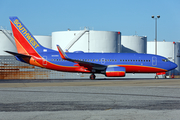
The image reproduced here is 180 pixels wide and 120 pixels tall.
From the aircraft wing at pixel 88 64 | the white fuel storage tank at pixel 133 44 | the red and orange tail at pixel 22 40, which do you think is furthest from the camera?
the white fuel storage tank at pixel 133 44

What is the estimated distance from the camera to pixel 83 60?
33.3 m

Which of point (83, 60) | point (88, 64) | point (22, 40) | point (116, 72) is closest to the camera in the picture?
point (116, 72)

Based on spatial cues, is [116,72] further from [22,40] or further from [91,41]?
[91,41]

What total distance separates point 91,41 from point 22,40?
63.4 feet

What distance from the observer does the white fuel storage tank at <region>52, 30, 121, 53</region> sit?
Result: 50.4 meters

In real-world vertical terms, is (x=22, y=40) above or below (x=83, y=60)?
above

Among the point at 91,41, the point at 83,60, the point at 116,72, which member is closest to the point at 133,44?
the point at 91,41

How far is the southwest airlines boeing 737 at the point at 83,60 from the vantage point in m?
32.9

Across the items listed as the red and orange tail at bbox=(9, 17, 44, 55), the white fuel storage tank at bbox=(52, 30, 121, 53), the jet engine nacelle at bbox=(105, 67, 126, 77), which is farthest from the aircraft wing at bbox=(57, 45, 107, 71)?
the white fuel storage tank at bbox=(52, 30, 121, 53)

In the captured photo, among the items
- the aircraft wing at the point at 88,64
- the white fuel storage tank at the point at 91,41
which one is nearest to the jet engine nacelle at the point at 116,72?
the aircraft wing at the point at 88,64

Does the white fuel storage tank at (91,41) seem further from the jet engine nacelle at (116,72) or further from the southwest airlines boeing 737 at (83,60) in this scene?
the jet engine nacelle at (116,72)

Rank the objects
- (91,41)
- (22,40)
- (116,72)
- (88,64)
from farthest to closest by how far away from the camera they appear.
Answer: (91,41) < (22,40) < (88,64) < (116,72)

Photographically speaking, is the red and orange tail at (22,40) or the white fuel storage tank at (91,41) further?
the white fuel storage tank at (91,41)

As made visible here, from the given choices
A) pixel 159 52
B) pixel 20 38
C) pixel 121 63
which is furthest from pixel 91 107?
pixel 159 52
